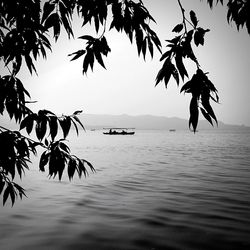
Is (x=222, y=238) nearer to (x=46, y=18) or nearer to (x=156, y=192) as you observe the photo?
(x=156, y=192)

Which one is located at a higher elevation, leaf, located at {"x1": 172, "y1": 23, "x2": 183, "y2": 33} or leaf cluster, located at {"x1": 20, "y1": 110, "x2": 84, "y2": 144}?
leaf, located at {"x1": 172, "y1": 23, "x2": 183, "y2": 33}

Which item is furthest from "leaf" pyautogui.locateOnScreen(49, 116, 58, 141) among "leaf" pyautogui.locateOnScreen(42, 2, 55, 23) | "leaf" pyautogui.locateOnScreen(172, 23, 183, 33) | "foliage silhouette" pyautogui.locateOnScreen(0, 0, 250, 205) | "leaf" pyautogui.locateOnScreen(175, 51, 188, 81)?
"leaf" pyautogui.locateOnScreen(172, 23, 183, 33)

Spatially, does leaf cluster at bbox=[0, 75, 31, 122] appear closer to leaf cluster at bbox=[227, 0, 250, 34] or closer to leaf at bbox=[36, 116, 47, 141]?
leaf at bbox=[36, 116, 47, 141]

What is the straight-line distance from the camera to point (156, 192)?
11.8 m

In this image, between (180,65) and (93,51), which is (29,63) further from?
(180,65)

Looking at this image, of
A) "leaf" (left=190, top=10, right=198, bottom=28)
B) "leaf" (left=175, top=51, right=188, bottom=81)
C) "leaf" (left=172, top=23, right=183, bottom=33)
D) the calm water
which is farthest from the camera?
the calm water

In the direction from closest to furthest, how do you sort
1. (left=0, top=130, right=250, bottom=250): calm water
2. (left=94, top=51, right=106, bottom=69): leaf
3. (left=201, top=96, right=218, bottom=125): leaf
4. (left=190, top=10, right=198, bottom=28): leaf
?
(left=201, top=96, right=218, bottom=125): leaf < (left=190, top=10, right=198, bottom=28): leaf < (left=94, top=51, right=106, bottom=69): leaf < (left=0, top=130, right=250, bottom=250): calm water

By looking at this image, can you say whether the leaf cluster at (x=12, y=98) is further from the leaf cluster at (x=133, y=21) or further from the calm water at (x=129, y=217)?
the calm water at (x=129, y=217)

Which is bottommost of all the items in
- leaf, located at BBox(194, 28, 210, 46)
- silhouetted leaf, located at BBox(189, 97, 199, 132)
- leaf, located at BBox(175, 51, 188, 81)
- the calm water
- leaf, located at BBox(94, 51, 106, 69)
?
the calm water

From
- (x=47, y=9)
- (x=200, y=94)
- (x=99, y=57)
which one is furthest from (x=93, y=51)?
(x=200, y=94)

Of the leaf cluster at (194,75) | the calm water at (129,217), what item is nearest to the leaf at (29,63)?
the leaf cluster at (194,75)

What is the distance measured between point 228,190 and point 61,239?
9303 mm

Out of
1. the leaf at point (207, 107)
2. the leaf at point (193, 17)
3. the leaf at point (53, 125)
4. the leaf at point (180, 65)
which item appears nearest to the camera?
the leaf at point (207, 107)

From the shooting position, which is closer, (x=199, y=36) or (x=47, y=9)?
(x=199, y=36)
